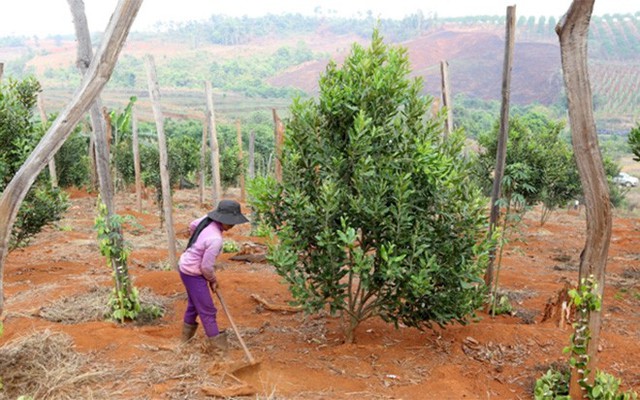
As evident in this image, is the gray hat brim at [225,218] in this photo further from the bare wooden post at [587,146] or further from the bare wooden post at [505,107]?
the bare wooden post at [505,107]

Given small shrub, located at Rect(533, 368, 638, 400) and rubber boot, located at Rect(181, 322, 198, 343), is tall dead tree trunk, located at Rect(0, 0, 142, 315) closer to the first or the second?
rubber boot, located at Rect(181, 322, 198, 343)

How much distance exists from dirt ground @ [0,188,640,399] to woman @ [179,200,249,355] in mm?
289

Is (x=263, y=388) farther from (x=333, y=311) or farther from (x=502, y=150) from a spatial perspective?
(x=502, y=150)

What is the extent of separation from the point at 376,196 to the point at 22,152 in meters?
5.45

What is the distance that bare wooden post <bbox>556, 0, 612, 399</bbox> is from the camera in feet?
13.7

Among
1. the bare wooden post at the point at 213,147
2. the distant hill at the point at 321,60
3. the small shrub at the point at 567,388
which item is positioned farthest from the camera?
the distant hill at the point at 321,60

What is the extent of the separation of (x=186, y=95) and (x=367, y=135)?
253ft

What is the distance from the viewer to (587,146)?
4277 millimetres

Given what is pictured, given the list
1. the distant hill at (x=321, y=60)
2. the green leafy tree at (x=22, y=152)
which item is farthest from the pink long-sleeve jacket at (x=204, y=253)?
the distant hill at (x=321, y=60)

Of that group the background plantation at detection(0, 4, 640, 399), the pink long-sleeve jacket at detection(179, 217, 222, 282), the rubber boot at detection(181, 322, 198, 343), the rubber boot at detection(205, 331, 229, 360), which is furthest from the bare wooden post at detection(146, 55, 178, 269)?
the rubber boot at detection(205, 331, 229, 360)

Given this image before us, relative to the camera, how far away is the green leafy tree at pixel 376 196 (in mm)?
5277

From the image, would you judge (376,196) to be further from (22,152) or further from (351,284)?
(22,152)

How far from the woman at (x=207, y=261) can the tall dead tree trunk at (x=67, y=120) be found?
4.94ft

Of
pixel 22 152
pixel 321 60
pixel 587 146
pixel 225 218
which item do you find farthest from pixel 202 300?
pixel 321 60
